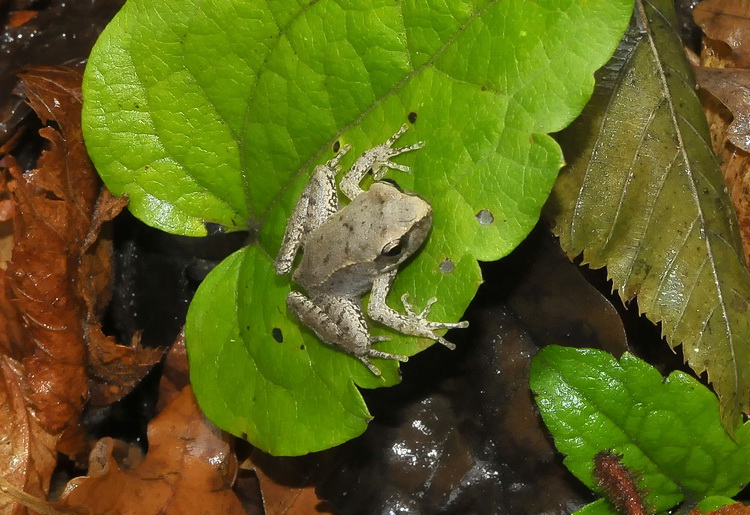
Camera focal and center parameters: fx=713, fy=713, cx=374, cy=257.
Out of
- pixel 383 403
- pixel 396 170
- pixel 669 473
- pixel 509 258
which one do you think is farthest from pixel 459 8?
pixel 669 473

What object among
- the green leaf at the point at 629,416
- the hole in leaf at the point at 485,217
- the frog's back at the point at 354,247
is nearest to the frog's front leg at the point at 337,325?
the frog's back at the point at 354,247

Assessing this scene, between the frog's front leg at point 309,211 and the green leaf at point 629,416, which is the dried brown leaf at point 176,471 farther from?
the green leaf at point 629,416

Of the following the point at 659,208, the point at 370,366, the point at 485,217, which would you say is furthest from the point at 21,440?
the point at 659,208

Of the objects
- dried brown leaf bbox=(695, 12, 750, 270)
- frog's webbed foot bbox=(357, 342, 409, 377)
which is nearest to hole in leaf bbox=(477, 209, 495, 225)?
frog's webbed foot bbox=(357, 342, 409, 377)

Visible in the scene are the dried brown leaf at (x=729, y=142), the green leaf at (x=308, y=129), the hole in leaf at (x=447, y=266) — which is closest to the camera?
the green leaf at (x=308, y=129)

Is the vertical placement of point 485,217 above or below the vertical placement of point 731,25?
below

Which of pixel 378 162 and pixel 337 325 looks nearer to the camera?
pixel 378 162

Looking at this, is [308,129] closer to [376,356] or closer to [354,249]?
[354,249]
